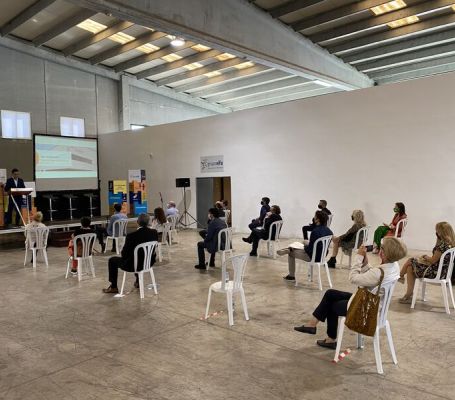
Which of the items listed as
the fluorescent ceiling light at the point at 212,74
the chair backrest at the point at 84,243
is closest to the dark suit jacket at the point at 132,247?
the chair backrest at the point at 84,243

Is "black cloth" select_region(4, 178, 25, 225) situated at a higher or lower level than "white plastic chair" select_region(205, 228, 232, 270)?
higher

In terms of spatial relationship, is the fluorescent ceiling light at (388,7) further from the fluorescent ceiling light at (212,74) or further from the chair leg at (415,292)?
the chair leg at (415,292)

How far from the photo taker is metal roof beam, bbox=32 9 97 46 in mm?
9641

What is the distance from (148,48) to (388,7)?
22.0 ft

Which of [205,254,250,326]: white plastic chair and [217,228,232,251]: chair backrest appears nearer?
[205,254,250,326]: white plastic chair

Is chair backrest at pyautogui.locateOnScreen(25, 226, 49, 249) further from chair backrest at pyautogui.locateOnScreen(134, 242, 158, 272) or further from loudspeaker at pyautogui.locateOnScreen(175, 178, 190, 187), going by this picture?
loudspeaker at pyautogui.locateOnScreen(175, 178, 190, 187)

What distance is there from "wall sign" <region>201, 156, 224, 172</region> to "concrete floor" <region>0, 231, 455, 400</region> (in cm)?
651

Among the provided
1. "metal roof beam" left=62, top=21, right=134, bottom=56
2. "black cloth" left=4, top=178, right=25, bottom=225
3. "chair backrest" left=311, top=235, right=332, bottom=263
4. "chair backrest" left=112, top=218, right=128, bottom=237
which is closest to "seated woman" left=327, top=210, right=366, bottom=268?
"chair backrest" left=311, top=235, right=332, bottom=263

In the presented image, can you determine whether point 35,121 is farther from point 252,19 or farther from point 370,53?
point 370,53

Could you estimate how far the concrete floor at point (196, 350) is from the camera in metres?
2.72

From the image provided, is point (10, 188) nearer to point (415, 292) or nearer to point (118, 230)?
point (118, 230)

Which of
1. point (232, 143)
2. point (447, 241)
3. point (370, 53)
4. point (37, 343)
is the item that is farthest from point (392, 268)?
point (370, 53)

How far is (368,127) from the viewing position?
862 centimetres

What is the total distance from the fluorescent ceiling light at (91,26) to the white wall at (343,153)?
3393 millimetres
